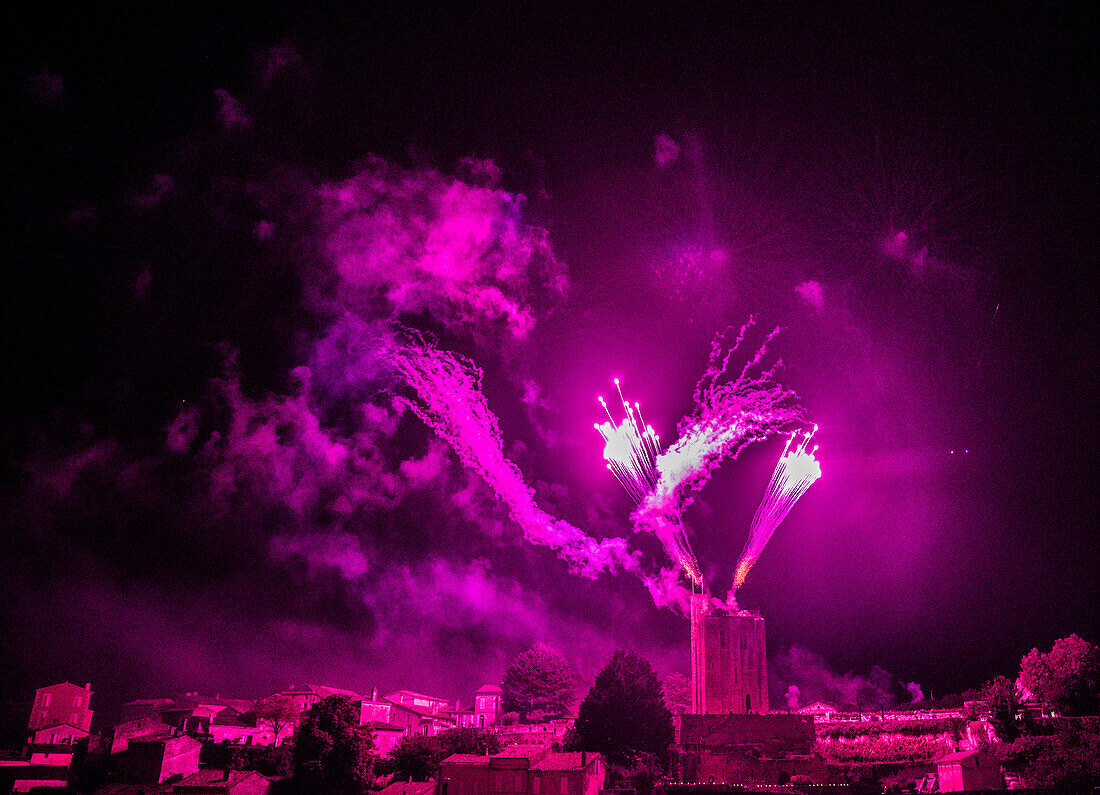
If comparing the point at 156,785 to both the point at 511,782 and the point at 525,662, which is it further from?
the point at 525,662

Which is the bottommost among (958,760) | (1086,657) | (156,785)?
(156,785)

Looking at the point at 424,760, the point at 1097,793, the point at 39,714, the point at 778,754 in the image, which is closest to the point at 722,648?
the point at 778,754

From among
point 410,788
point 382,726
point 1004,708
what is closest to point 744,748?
point 1004,708

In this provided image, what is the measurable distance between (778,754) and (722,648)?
39.1 ft

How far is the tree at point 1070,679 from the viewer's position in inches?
1863

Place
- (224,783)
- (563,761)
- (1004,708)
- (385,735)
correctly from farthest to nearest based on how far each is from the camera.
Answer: (385,735) < (1004,708) < (563,761) < (224,783)

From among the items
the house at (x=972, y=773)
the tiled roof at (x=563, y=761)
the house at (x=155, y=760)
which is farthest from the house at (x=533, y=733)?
the house at (x=972, y=773)

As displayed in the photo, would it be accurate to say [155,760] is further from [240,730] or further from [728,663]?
[728,663]

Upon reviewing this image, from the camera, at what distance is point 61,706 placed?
55.8 meters

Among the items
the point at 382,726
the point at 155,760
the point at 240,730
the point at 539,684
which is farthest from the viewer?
the point at 539,684

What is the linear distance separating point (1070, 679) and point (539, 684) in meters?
37.7

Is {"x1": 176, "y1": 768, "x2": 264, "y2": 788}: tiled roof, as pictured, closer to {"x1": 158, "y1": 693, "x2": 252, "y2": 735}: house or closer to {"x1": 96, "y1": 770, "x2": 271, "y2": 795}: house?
{"x1": 96, "y1": 770, "x2": 271, "y2": 795}: house

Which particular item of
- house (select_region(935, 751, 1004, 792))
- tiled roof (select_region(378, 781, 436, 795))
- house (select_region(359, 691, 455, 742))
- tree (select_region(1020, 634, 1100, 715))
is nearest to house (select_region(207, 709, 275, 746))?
house (select_region(359, 691, 455, 742))

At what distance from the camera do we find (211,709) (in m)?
57.6
